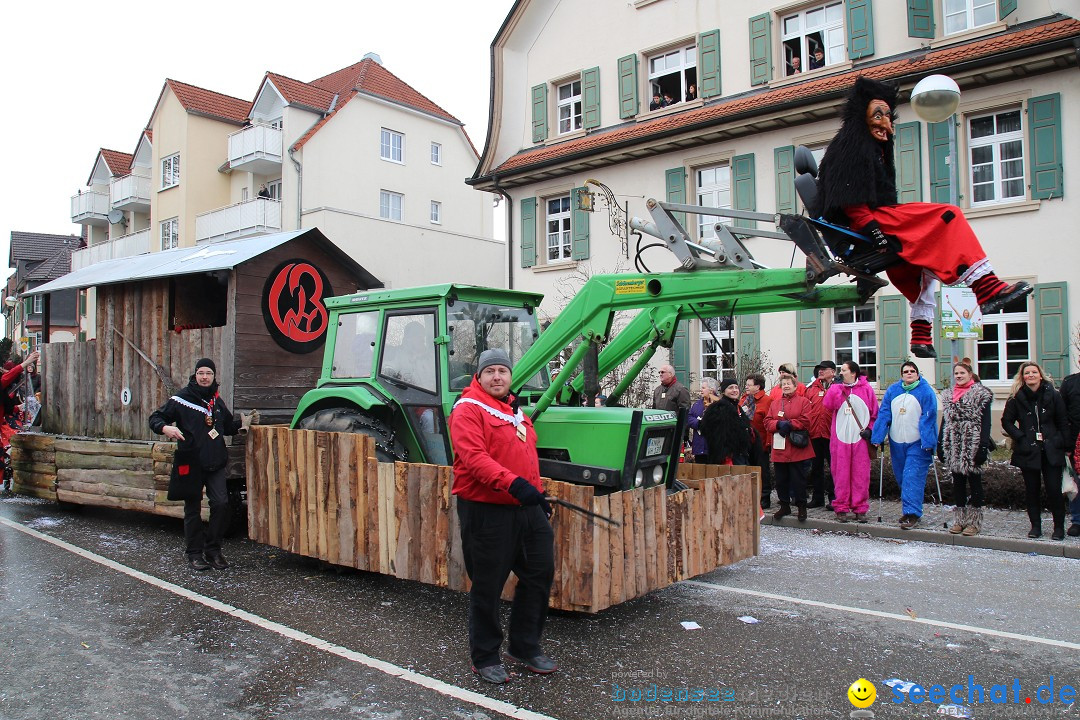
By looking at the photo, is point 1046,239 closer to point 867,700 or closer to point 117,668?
point 867,700

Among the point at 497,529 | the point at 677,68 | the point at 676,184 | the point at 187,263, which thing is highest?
the point at 677,68

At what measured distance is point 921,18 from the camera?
595 inches

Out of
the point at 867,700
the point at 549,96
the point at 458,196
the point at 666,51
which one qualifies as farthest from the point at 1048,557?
the point at 458,196

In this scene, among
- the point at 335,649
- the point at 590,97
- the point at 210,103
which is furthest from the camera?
the point at 210,103

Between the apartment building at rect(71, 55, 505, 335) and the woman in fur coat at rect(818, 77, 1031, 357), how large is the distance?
24.0 m

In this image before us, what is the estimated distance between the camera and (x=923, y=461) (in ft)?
31.1

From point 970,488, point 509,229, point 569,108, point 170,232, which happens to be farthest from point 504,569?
point 170,232

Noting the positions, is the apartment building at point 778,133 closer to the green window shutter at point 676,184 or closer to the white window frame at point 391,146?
the green window shutter at point 676,184

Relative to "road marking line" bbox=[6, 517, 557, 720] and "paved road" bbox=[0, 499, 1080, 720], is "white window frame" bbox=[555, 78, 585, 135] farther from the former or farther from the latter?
"road marking line" bbox=[6, 517, 557, 720]

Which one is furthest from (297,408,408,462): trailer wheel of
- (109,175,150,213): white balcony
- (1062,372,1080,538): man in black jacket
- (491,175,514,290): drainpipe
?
(109,175,150,213): white balcony

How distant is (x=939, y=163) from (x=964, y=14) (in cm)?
272

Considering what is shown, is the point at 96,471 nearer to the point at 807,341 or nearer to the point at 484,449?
the point at 484,449

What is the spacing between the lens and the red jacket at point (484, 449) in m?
4.52

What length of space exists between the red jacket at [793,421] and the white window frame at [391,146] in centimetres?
2289
